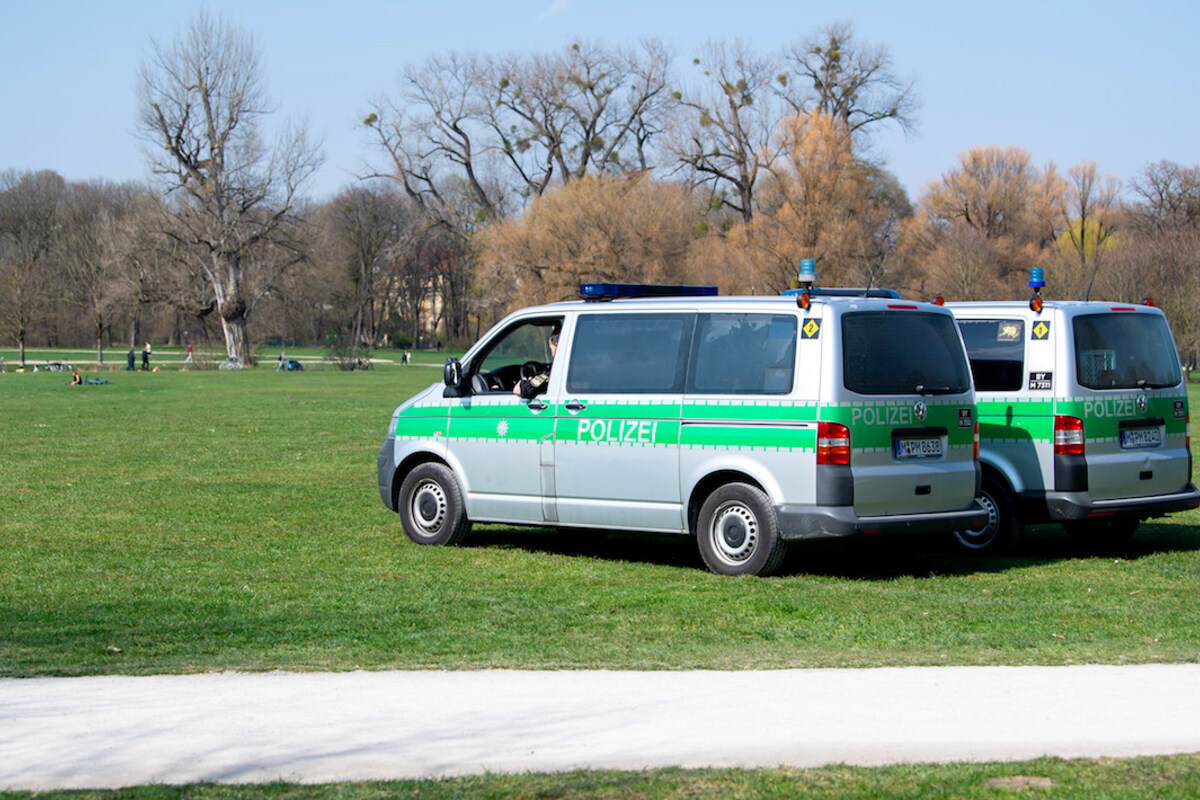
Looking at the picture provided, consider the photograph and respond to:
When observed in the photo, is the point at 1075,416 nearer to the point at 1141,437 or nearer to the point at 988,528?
the point at 1141,437

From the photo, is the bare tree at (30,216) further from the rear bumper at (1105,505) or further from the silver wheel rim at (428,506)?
the rear bumper at (1105,505)

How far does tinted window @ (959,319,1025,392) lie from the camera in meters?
10.8

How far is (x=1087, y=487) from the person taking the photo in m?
10.4

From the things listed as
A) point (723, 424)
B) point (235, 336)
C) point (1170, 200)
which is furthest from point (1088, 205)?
point (723, 424)

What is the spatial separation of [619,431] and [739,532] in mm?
1261

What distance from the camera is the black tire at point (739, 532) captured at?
369 inches

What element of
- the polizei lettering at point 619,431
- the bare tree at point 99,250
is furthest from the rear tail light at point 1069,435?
the bare tree at point 99,250

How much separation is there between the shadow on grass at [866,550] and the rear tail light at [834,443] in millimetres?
1035

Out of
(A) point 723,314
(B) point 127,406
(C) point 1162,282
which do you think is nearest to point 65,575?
(A) point 723,314

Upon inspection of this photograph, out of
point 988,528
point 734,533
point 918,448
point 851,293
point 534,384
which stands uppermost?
point 851,293

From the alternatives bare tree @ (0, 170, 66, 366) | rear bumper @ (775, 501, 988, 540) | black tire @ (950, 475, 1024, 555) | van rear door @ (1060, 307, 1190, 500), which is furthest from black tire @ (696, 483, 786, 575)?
bare tree @ (0, 170, 66, 366)

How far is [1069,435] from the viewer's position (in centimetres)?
1043

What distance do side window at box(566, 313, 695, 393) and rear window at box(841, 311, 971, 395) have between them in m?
1.32

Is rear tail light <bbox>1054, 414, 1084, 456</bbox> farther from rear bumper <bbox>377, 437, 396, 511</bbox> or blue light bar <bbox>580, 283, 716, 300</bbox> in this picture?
rear bumper <bbox>377, 437, 396, 511</bbox>
